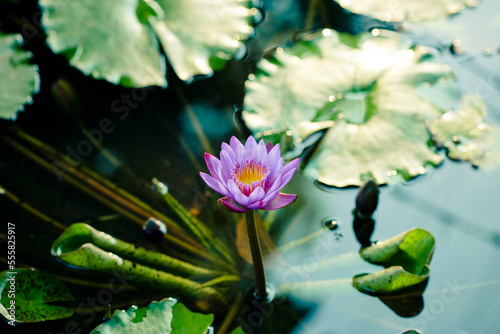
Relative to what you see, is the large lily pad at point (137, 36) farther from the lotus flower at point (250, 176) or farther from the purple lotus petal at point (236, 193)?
the purple lotus petal at point (236, 193)

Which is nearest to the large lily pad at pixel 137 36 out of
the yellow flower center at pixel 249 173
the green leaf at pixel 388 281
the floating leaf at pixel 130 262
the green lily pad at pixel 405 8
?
the green lily pad at pixel 405 8

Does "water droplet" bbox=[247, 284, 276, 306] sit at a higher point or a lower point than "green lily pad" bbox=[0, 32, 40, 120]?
lower

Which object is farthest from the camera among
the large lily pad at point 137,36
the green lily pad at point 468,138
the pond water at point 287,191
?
the large lily pad at point 137,36

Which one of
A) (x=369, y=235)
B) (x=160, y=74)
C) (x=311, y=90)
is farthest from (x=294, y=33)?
(x=369, y=235)

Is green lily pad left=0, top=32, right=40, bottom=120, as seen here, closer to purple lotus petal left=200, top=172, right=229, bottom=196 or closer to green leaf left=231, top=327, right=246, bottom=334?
purple lotus petal left=200, top=172, right=229, bottom=196

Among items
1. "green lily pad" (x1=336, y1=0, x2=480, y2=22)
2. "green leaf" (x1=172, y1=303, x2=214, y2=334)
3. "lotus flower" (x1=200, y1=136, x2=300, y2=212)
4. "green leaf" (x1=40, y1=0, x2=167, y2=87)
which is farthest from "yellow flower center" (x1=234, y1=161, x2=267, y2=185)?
"green lily pad" (x1=336, y1=0, x2=480, y2=22)
